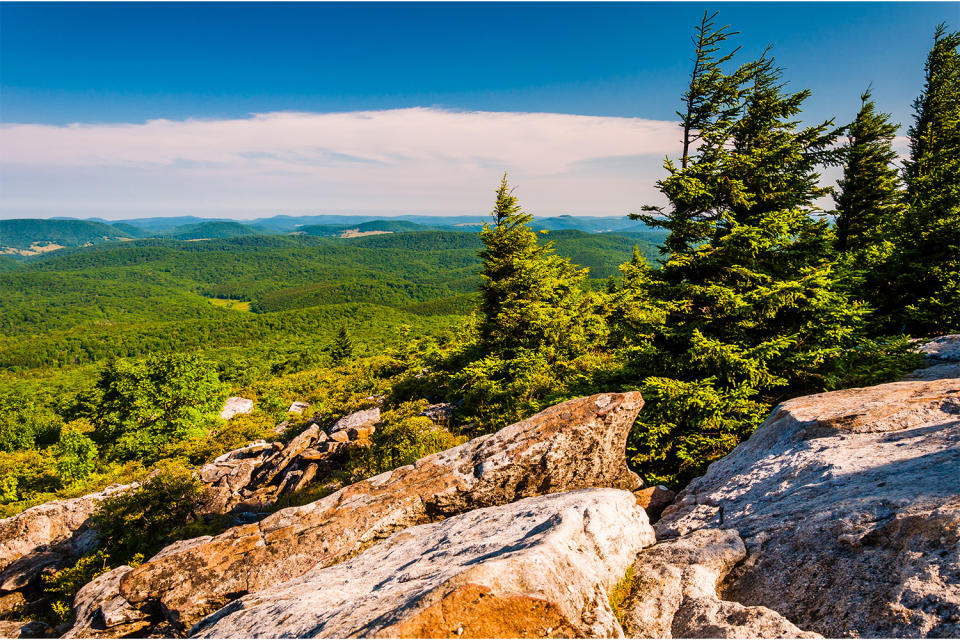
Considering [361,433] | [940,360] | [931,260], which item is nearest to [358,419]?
[361,433]

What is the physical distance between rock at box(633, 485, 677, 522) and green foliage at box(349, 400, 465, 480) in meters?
7.72

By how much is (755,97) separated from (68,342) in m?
253

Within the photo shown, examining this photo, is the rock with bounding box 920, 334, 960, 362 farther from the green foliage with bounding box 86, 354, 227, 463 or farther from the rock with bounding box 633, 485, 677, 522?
the green foliage with bounding box 86, 354, 227, 463

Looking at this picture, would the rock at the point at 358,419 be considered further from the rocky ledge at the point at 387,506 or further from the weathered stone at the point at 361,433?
the rocky ledge at the point at 387,506

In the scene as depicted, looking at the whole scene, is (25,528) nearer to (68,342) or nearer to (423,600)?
(423,600)

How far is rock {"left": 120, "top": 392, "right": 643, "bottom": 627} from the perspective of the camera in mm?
8742

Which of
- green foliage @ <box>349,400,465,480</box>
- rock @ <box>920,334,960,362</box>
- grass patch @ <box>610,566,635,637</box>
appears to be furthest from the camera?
green foliage @ <box>349,400,465,480</box>

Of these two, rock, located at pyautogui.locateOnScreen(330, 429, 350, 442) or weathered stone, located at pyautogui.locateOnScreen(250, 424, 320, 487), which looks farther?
rock, located at pyautogui.locateOnScreen(330, 429, 350, 442)

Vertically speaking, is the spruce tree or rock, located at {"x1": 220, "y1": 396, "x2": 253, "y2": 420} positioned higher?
the spruce tree

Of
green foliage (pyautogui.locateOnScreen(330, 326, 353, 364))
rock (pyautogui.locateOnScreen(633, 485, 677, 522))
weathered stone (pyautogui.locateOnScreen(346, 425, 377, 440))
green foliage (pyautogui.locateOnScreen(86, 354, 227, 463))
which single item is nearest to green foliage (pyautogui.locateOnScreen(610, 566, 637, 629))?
rock (pyautogui.locateOnScreen(633, 485, 677, 522))

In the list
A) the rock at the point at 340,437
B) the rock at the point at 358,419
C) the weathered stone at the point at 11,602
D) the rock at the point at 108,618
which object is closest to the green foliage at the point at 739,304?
the rock at the point at 108,618

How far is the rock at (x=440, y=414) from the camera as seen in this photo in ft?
62.4

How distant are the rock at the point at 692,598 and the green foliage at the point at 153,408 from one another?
37.7m

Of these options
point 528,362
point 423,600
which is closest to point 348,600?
point 423,600
